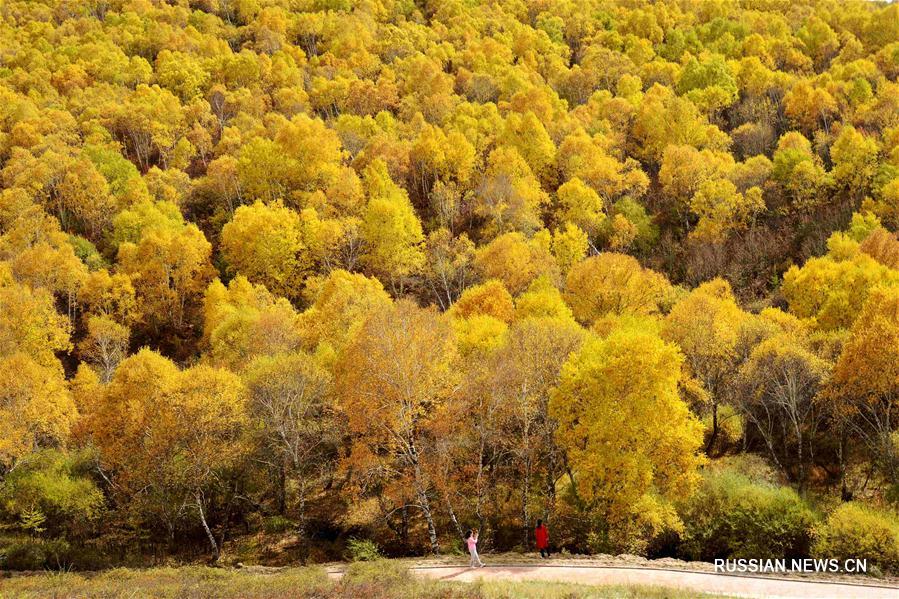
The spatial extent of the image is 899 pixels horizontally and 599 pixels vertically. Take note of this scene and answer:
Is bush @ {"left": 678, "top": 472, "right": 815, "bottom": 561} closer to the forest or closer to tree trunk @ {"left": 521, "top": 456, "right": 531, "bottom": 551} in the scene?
the forest

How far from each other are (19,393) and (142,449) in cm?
1148

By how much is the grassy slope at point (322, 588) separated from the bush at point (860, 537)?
9982 millimetres

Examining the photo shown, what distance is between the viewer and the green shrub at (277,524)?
36.4 metres

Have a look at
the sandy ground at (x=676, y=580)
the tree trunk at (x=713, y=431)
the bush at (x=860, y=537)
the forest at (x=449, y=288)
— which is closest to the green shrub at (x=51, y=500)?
the forest at (x=449, y=288)

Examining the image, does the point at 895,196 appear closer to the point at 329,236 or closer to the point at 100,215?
the point at 329,236

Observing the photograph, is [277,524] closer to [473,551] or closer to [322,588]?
[322,588]

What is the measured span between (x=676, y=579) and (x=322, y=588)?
44.3 ft

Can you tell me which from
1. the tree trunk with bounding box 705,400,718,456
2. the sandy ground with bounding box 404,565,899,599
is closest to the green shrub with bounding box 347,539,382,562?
the sandy ground with bounding box 404,565,899,599

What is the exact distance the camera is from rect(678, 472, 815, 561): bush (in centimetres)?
2962

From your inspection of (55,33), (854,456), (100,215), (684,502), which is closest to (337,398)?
(684,502)

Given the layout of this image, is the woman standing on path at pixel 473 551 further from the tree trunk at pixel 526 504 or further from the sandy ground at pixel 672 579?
the tree trunk at pixel 526 504

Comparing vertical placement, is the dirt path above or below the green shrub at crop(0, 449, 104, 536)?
above

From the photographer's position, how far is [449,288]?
71.4 meters

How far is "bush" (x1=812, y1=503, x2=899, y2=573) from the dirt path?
3518mm
